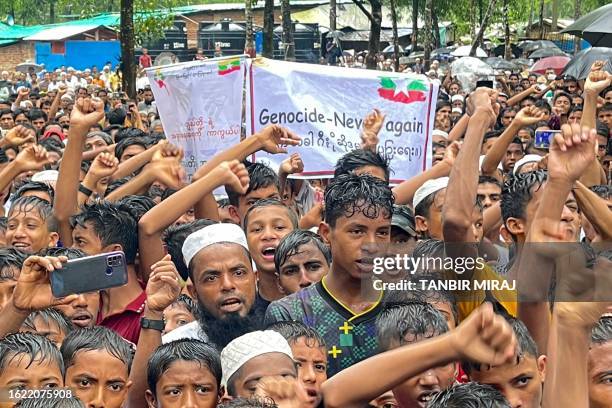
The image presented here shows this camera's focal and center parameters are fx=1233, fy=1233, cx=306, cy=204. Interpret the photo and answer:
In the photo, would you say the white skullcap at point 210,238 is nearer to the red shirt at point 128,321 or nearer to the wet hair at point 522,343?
the red shirt at point 128,321

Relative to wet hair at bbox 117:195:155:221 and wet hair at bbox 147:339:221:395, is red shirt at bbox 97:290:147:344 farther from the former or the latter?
wet hair at bbox 147:339:221:395

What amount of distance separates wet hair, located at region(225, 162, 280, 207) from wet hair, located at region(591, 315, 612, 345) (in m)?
2.83

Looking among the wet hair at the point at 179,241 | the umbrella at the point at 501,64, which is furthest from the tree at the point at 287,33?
the wet hair at the point at 179,241

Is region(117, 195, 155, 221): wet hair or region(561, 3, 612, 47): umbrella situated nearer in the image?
region(117, 195, 155, 221): wet hair

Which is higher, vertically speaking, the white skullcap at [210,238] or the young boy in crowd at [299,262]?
Result: the white skullcap at [210,238]

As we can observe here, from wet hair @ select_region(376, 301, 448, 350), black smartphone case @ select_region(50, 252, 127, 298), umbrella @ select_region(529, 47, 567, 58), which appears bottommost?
umbrella @ select_region(529, 47, 567, 58)

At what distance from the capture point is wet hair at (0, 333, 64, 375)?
14.4 feet

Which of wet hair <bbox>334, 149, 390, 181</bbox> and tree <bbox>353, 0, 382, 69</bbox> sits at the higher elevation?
wet hair <bbox>334, 149, 390, 181</bbox>

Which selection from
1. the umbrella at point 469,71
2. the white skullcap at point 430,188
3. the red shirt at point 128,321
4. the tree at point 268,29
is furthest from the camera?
the umbrella at point 469,71

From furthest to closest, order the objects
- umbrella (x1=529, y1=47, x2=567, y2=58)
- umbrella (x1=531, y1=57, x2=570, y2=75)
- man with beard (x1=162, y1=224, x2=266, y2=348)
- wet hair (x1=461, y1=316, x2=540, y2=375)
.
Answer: umbrella (x1=529, y1=47, x2=567, y2=58)
umbrella (x1=531, y1=57, x2=570, y2=75)
man with beard (x1=162, y1=224, x2=266, y2=348)
wet hair (x1=461, y1=316, x2=540, y2=375)

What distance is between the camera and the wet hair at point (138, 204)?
20.6ft

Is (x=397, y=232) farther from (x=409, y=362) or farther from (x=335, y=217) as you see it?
(x=409, y=362)

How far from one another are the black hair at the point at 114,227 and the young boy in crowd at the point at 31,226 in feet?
2.08

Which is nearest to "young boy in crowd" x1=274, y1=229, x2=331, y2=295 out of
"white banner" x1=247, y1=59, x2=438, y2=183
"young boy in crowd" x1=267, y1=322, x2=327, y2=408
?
"young boy in crowd" x1=267, y1=322, x2=327, y2=408
